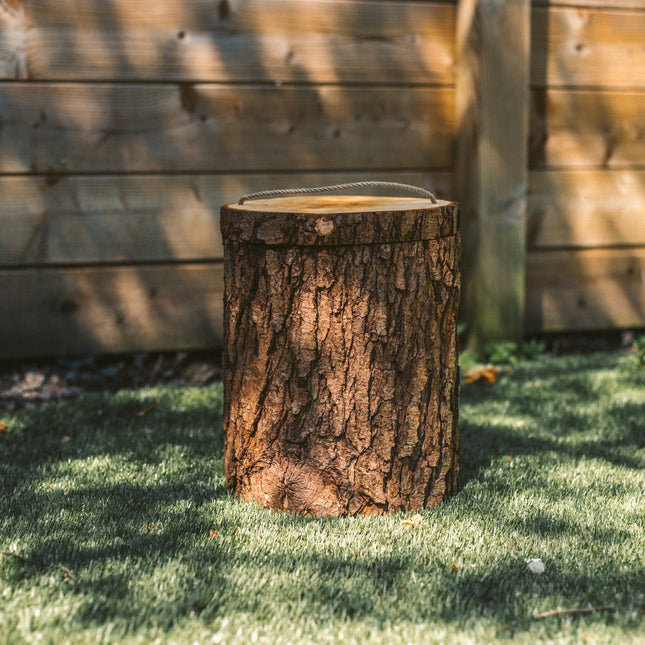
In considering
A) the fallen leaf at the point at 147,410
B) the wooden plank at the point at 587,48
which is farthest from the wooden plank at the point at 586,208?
the fallen leaf at the point at 147,410

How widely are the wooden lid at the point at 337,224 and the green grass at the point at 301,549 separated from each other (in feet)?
2.55

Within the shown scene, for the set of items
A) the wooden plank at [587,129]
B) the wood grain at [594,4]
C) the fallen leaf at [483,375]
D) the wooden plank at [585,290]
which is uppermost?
the wood grain at [594,4]

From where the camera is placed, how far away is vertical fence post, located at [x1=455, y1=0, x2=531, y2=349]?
374 cm

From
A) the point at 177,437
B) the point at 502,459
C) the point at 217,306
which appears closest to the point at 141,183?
the point at 217,306

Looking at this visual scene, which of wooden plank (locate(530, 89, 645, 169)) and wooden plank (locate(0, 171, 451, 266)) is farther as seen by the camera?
wooden plank (locate(530, 89, 645, 169))

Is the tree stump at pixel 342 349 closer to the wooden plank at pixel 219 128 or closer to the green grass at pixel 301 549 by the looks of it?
the green grass at pixel 301 549

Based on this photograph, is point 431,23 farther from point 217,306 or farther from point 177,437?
point 177,437

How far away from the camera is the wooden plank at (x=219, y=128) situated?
3488 millimetres

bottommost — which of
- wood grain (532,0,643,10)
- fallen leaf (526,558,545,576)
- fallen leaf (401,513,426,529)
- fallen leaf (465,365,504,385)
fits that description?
fallen leaf (465,365,504,385)

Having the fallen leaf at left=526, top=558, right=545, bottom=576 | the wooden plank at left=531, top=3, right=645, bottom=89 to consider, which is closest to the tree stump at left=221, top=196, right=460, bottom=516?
the fallen leaf at left=526, top=558, right=545, bottom=576

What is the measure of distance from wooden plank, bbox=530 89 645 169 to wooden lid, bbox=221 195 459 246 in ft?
6.87

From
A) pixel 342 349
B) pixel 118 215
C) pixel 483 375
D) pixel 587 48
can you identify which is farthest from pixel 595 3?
pixel 342 349

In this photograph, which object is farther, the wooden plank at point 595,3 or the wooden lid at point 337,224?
the wooden plank at point 595,3

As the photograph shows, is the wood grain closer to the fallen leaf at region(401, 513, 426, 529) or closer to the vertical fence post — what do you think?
the vertical fence post
